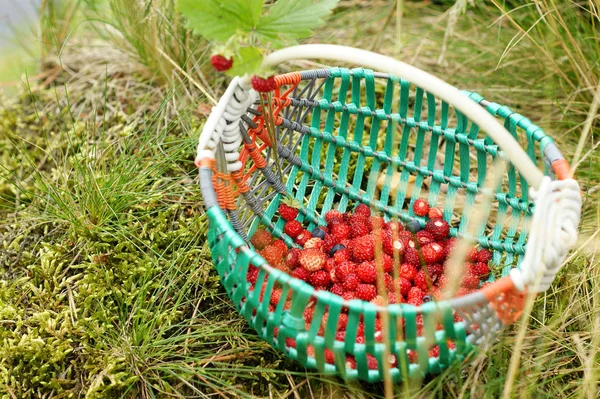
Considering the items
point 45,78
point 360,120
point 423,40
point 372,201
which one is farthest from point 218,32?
point 45,78

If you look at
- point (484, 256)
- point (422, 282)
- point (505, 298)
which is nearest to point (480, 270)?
point (484, 256)

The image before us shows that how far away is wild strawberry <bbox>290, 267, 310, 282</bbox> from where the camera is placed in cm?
157

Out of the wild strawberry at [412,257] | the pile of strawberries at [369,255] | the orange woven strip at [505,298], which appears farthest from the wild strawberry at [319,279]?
the orange woven strip at [505,298]

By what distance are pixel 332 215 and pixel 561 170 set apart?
0.66 metres

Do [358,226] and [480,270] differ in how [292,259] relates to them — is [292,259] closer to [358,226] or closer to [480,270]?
[358,226]

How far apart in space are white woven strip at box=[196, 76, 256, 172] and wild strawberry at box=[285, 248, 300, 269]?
10.4 inches

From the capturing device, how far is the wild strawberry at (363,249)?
1.61 metres

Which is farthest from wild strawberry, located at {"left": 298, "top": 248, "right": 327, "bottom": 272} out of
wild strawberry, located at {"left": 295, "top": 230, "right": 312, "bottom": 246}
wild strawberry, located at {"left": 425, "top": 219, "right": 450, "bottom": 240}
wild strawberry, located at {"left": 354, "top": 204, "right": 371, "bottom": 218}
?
wild strawberry, located at {"left": 425, "top": 219, "right": 450, "bottom": 240}

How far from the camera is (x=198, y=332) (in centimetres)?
156

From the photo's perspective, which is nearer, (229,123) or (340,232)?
(229,123)

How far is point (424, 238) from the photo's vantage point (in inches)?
65.8

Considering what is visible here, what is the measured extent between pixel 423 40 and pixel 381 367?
4.76ft

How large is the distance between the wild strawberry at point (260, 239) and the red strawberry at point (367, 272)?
25 cm

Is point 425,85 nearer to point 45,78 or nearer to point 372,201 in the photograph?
point 372,201
